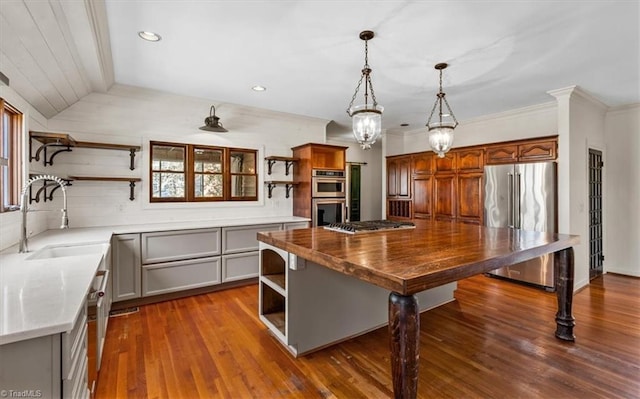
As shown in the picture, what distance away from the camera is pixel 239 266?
3932mm

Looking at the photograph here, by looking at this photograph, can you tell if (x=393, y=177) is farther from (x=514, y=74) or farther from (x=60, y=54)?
(x=60, y=54)

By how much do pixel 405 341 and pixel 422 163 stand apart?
4448mm

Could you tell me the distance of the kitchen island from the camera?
4.55ft

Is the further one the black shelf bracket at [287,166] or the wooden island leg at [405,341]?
the black shelf bracket at [287,166]

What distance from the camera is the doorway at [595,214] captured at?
4.30m

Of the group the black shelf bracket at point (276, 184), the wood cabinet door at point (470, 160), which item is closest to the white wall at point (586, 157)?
the wood cabinet door at point (470, 160)

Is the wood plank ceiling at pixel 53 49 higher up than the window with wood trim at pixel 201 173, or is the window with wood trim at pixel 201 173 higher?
the wood plank ceiling at pixel 53 49

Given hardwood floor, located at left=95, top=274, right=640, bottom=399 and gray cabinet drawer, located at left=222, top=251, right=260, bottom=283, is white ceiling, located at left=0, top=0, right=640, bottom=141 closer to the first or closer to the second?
gray cabinet drawer, located at left=222, top=251, right=260, bottom=283

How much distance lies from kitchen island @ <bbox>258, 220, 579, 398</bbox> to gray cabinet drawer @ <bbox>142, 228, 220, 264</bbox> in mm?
1432

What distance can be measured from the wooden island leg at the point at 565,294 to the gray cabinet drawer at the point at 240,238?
3.15 m

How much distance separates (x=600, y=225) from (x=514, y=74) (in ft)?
9.99

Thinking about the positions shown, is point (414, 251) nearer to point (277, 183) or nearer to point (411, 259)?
point (411, 259)

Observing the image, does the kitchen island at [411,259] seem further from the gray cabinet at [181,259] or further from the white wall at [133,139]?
the white wall at [133,139]

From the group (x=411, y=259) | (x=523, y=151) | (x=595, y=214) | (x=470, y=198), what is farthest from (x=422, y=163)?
(x=411, y=259)
